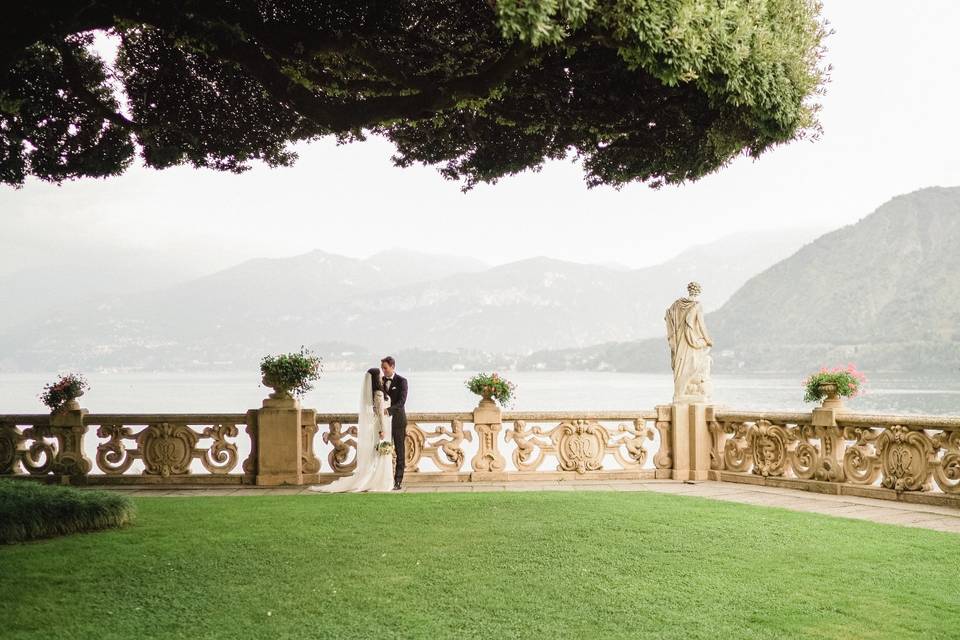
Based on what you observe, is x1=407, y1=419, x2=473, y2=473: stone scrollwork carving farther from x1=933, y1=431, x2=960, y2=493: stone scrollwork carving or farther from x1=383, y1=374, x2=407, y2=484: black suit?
x1=933, y1=431, x2=960, y2=493: stone scrollwork carving

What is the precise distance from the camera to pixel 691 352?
13086mm

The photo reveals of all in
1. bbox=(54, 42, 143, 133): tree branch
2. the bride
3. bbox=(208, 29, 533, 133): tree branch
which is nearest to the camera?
bbox=(208, 29, 533, 133): tree branch

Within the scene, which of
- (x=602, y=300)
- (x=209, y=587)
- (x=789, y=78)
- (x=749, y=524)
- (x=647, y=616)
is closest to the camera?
(x=647, y=616)

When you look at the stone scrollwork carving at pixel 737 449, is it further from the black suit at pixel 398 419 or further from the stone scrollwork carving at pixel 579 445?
the black suit at pixel 398 419

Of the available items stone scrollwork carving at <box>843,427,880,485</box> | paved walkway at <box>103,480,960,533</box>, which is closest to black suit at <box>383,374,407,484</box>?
paved walkway at <box>103,480,960,533</box>

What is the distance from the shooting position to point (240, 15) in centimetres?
744

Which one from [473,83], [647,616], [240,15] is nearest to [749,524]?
[647,616]

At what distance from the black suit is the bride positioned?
117 millimetres

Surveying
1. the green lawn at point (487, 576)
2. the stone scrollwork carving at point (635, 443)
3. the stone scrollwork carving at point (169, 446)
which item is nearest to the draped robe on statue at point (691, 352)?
the stone scrollwork carving at point (635, 443)

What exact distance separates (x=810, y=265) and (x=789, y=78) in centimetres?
7347

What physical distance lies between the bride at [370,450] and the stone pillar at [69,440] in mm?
3636

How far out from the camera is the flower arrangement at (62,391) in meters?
12.5

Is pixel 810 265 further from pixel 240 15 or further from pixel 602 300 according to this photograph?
pixel 240 15

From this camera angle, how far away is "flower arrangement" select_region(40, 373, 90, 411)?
12.5m
